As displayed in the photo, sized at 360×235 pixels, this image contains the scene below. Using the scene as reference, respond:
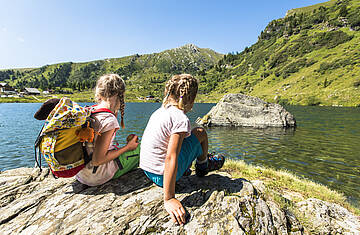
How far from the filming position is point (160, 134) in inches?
130

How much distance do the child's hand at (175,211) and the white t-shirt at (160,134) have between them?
0.61 m

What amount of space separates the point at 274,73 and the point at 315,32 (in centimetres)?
5704

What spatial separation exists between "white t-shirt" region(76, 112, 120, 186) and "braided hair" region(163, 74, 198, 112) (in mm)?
1237

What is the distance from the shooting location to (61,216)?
10.5 ft

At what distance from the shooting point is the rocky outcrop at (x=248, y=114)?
27359mm

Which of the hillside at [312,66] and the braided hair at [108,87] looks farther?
the hillside at [312,66]

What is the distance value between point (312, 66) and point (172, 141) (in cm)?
13443

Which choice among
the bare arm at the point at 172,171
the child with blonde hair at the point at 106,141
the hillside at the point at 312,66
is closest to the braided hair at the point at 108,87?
the child with blonde hair at the point at 106,141

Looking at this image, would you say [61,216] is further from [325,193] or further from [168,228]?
[325,193]

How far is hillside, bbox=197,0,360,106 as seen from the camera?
7206 cm

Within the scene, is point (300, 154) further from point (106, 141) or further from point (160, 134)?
point (106, 141)

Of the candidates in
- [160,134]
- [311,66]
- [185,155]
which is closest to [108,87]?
[160,134]

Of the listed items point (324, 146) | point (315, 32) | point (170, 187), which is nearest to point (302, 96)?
point (324, 146)

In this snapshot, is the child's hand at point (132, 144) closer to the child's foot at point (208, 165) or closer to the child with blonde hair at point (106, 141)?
the child with blonde hair at point (106, 141)
